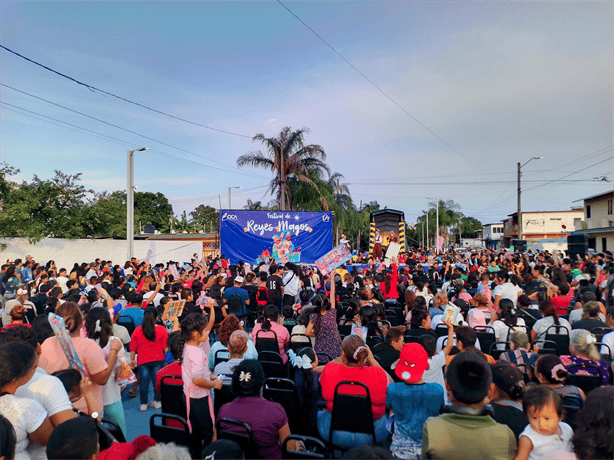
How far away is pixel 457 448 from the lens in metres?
2.29

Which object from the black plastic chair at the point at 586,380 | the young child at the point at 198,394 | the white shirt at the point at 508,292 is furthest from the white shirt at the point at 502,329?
the young child at the point at 198,394

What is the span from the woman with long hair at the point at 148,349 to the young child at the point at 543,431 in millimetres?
4574

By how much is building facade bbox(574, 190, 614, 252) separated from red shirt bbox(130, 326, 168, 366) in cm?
3467

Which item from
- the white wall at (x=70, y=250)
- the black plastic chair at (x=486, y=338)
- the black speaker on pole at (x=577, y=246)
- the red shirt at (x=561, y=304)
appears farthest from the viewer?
the black speaker on pole at (x=577, y=246)

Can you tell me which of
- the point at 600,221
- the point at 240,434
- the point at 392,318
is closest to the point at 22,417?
the point at 240,434

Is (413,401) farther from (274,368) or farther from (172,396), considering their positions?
(172,396)

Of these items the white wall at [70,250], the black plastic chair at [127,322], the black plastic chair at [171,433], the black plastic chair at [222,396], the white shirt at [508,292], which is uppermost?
the white wall at [70,250]

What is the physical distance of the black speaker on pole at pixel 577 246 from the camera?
21625 mm

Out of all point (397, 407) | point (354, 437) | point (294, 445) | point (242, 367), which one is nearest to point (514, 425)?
point (397, 407)

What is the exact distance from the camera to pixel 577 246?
2220 centimetres

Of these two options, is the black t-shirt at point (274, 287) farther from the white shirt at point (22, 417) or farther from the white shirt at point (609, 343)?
the white shirt at point (22, 417)

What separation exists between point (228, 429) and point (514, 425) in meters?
2.03

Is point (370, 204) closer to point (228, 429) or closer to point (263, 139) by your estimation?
point (263, 139)

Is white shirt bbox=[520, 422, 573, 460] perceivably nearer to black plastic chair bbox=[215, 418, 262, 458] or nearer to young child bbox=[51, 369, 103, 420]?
black plastic chair bbox=[215, 418, 262, 458]
